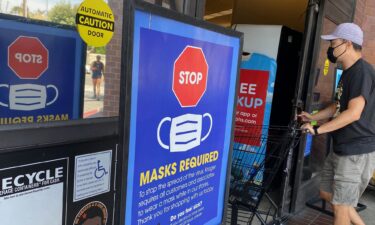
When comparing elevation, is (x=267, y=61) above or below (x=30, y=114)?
above

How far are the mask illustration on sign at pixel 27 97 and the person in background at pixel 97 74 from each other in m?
0.26

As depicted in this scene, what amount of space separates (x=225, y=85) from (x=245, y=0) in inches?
155

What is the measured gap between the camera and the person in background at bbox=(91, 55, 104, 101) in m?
2.45

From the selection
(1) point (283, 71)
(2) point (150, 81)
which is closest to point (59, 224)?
(2) point (150, 81)

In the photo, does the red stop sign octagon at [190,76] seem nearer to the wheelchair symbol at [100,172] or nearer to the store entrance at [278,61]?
the wheelchair symbol at [100,172]

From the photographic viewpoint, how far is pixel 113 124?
2.28m

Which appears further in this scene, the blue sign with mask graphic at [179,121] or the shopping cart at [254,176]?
the shopping cart at [254,176]

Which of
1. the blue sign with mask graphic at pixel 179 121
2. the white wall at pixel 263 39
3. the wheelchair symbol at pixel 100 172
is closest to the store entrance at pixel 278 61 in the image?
the white wall at pixel 263 39

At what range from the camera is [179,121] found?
1.57 metres

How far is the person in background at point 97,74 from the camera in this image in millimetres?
2449

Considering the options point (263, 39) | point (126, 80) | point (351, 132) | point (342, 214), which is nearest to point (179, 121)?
point (126, 80)

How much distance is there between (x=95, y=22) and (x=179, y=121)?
1131mm

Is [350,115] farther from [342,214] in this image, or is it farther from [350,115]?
[342,214]

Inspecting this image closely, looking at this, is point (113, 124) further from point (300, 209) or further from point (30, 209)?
point (300, 209)
